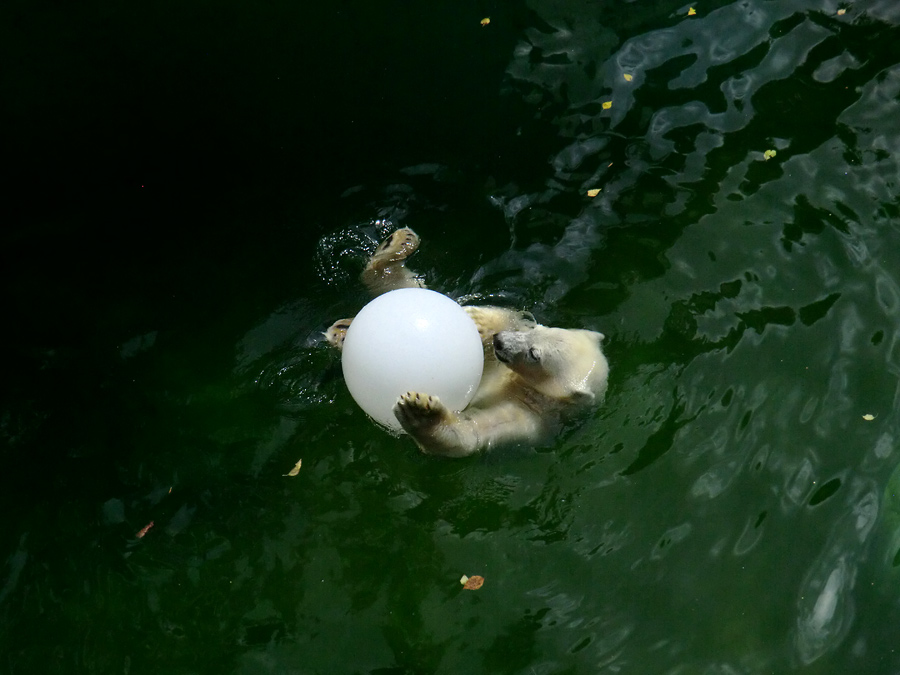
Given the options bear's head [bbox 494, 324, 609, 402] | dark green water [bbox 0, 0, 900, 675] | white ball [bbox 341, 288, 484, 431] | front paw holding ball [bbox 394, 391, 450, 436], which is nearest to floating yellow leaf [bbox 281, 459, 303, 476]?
dark green water [bbox 0, 0, 900, 675]

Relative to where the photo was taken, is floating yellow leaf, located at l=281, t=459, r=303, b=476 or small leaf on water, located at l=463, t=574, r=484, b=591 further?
floating yellow leaf, located at l=281, t=459, r=303, b=476

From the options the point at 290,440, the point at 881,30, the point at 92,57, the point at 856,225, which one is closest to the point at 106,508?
the point at 290,440

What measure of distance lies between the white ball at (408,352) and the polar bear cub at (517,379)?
0.19m

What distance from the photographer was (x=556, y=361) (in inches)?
165

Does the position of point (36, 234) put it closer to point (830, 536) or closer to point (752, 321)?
point (752, 321)

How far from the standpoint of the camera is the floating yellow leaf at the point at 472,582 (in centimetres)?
404

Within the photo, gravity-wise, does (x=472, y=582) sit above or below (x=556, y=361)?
below

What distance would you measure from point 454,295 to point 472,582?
1.65m

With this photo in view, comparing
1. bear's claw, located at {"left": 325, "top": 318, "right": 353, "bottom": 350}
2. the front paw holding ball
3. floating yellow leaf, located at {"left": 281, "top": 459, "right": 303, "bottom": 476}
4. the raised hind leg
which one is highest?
the front paw holding ball

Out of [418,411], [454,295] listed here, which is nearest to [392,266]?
[454,295]

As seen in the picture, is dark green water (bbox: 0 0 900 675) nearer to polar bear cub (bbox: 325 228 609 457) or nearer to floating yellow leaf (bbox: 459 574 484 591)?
floating yellow leaf (bbox: 459 574 484 591)

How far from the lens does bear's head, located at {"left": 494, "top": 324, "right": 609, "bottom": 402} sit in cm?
412

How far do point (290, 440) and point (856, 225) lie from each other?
338 centimetres

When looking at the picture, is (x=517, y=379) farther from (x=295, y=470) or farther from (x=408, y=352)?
(x=295, y=470)
